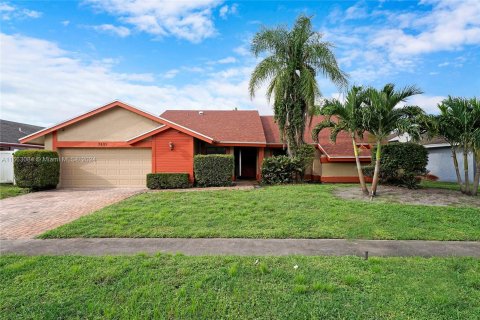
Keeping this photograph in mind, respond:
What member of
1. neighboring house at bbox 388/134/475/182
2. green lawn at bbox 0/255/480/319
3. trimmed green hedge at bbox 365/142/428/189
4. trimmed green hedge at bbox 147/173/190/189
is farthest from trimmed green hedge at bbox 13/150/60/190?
neighboring house at bbox 388/134/475/182

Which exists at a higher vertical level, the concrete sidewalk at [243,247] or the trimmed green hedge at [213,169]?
the trimmed green hedge at [213,169]

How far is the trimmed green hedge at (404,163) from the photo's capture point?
441 inches

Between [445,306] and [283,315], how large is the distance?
200 centimetres

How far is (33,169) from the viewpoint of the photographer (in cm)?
1246

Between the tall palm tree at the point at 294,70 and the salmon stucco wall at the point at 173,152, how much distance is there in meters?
4.66

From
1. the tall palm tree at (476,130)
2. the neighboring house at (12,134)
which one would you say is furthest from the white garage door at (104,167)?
the tall palm tree at (476,130)

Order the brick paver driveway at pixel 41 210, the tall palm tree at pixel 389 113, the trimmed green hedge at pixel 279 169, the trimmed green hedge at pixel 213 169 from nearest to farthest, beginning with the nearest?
the brick paver driveway at pixel 41 210
the tall palm tree at pixel 389 113
the trimmed green hedge at pixel 213 169
the trimmed green hedge at pixel 279 169

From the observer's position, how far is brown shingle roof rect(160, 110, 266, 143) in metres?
16.4

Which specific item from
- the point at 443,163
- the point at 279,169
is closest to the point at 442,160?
the point at 443,163

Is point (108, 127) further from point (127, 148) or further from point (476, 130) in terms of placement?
point (476, 130)

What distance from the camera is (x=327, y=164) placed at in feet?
51.0

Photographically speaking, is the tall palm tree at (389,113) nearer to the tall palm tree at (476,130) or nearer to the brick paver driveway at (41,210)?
the tall palm tree at (476,130)

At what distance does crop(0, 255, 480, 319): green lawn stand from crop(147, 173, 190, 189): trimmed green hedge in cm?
858

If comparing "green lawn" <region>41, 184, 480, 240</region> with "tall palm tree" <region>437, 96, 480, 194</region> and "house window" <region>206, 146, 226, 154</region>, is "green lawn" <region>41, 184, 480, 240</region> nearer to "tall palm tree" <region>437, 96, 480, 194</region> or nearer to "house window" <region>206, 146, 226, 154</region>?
"tall palm tree" <region>437, 96, 480, 194</region>
